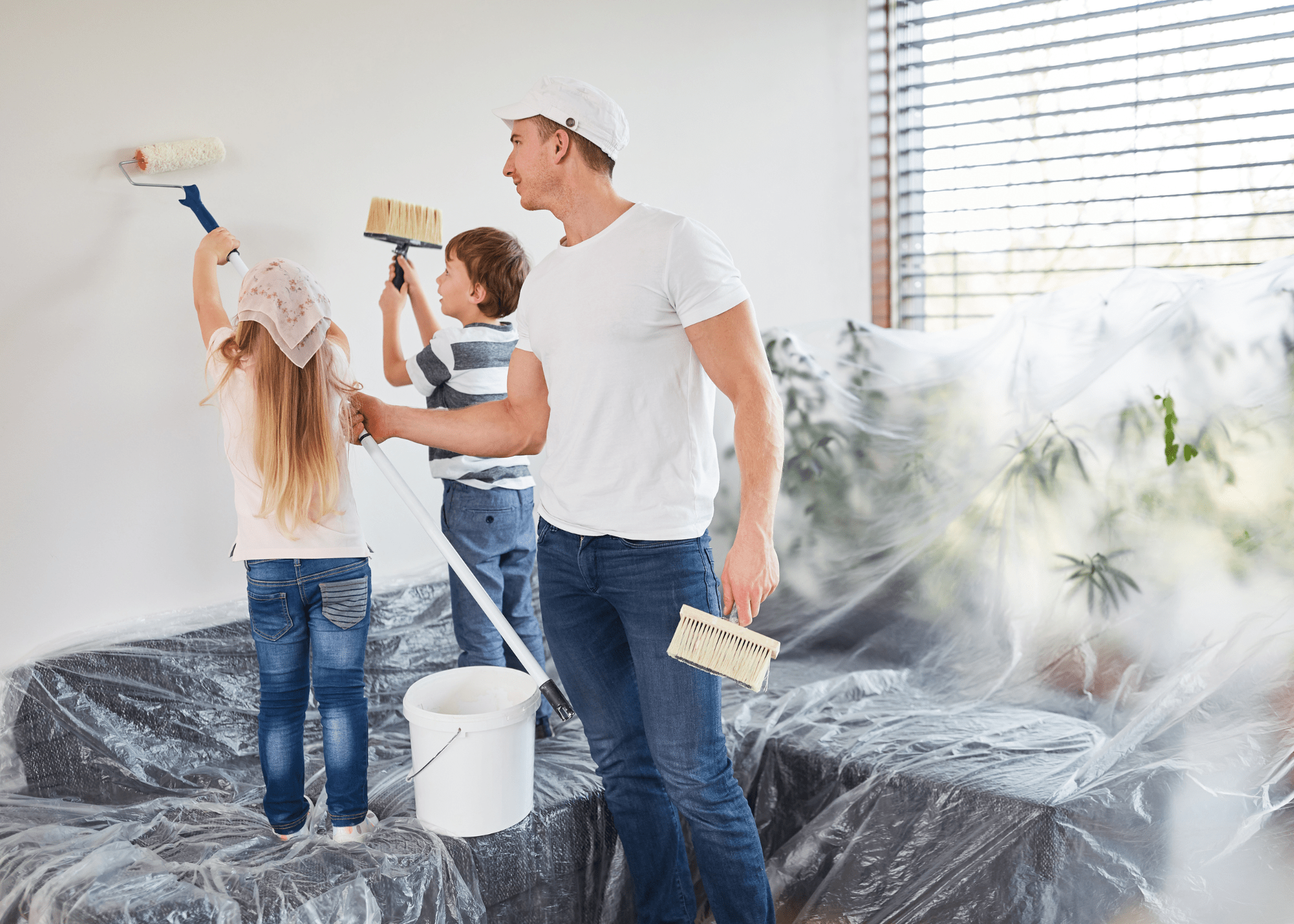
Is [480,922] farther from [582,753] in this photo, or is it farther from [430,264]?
[430,264]

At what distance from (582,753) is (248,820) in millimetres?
613

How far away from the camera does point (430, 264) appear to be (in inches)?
89.0

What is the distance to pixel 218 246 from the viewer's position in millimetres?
1766

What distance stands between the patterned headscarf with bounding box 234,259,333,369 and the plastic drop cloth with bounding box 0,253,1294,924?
663mm

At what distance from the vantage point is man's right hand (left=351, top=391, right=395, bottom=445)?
1663mm

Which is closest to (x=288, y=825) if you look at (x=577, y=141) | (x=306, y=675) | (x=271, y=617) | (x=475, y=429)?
(x=306, y=675)

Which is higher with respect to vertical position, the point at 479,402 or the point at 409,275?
the point at 409,275

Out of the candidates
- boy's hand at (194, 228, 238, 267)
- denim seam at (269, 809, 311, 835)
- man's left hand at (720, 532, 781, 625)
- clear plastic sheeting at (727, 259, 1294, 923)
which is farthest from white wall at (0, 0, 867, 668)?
man's left hand at (720, 532, 781, 625)

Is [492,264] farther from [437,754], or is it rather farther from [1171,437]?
[1171,437]

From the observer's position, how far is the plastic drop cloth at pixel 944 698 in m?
1.53

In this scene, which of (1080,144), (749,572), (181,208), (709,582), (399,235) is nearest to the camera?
(749,572)

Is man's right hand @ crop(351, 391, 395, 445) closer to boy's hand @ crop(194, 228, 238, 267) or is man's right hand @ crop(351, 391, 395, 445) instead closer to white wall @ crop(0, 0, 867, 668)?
boy's hand @ crop(194, 228, 238, 267)

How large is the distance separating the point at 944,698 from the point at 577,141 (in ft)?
4.61

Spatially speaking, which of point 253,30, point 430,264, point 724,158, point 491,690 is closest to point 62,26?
point 253,30
